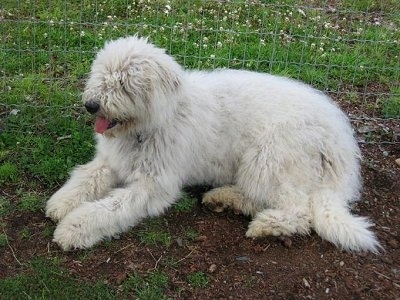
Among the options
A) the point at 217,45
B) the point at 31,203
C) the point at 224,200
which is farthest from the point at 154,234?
the point at 217,45

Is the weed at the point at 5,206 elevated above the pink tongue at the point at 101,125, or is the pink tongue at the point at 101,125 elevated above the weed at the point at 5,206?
the pink tongue at the point at 101,125

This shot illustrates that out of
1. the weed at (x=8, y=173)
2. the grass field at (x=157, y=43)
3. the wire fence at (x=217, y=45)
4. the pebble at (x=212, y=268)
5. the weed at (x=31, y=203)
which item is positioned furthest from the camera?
the wire fence at (x=217, y=45)

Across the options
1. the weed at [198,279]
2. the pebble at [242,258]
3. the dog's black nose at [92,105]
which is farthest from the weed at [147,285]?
the dog's black nose at [92,105]

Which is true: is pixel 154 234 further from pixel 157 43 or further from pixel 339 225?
pixel 157 43

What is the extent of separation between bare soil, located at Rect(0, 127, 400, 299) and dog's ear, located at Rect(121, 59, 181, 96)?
3.68 ft

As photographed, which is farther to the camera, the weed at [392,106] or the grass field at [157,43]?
the weed at [392,106]

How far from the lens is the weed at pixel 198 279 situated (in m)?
4.13

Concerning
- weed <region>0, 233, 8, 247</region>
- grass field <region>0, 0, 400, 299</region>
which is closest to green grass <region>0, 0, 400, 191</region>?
grass field <region>0, 0, 400, 299</region>

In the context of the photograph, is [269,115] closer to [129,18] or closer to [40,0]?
[129,18]

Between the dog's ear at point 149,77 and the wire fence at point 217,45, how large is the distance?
1.90 metres

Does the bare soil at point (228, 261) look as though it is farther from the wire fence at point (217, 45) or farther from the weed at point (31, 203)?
the wire fence at point (217, 45)

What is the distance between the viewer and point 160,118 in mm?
4449

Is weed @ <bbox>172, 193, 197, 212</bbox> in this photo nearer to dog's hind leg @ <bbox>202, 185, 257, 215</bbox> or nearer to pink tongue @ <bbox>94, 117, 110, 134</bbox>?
dog's hind leg @ <bbox>202, 185, 257, 215</bbox>

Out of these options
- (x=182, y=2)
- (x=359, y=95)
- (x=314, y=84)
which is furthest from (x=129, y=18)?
(x=359, y=95)
